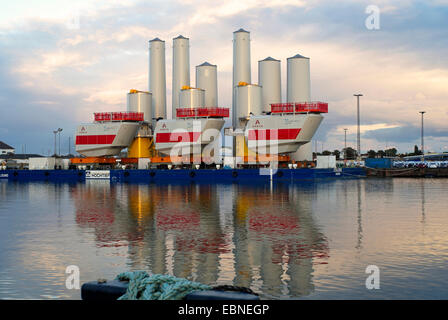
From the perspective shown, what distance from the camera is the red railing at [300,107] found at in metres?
→ 70.4

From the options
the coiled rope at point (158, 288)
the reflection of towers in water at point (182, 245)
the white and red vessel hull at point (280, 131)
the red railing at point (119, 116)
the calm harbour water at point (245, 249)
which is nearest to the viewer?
the coiled rope at point (158, 288)

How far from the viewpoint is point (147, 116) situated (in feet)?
276

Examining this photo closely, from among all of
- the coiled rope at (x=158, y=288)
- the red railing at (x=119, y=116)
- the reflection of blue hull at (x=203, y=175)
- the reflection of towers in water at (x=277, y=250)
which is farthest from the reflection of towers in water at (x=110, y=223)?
the red railing at (x=119, y=116)

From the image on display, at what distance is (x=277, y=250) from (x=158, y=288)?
8748 mm

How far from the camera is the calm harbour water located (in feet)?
41.3

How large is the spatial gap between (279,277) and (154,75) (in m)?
76.1

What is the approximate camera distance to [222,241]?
64.1 ft

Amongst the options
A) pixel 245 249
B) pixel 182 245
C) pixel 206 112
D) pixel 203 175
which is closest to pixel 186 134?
pixel 206 112

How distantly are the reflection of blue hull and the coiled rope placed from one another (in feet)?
206

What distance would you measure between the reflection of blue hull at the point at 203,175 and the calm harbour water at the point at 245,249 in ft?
131

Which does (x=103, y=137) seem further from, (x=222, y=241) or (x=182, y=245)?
(x=182, y=245)

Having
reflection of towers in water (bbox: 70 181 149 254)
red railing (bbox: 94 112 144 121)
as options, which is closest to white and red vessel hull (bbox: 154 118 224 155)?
red railing (bbox: 94 112 144 121)

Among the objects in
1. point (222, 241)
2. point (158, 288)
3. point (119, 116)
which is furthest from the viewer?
point (119, 116)

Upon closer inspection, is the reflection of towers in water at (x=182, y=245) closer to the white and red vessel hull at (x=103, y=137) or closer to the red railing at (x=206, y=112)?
the red railing at (x=206, y=112)
